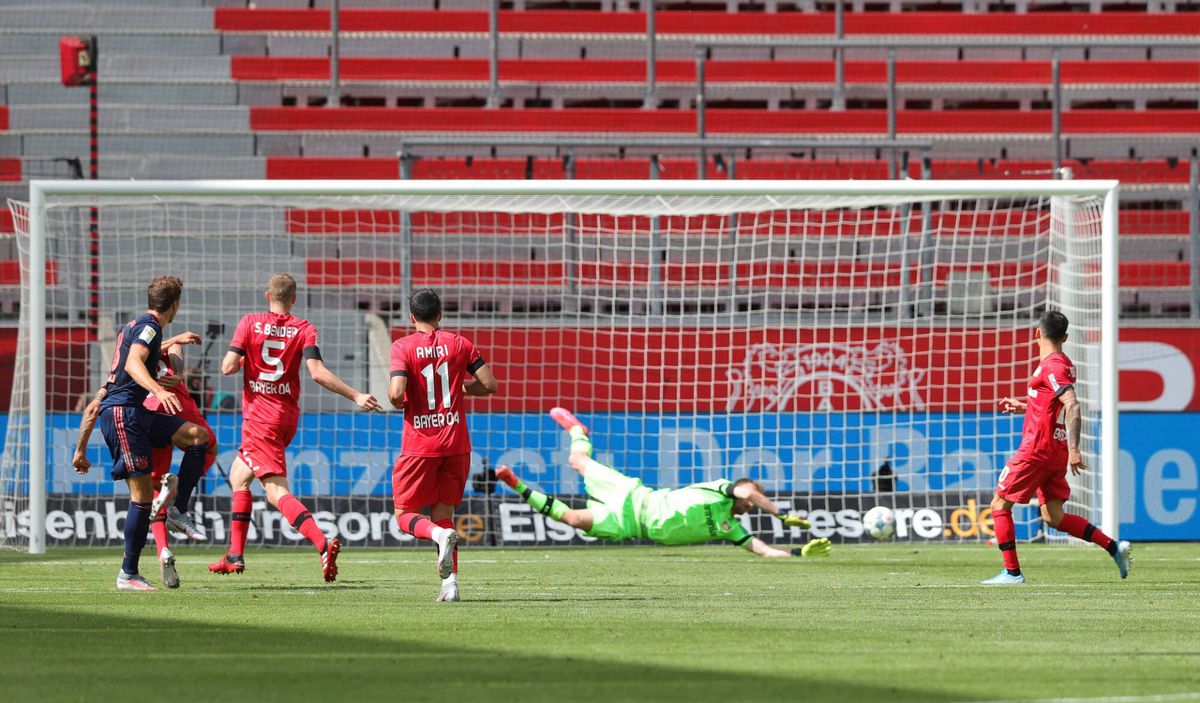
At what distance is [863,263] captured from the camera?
17.6 meters

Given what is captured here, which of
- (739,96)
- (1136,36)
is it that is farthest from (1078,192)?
(1136,36)

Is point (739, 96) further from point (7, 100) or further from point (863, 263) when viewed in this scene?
point (7, 100)

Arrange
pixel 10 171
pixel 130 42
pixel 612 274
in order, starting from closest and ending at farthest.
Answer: pixel 612 274
pixel 10 171
pixel 130 42

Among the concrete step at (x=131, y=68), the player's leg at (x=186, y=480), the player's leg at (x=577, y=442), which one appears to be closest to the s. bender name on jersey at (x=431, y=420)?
the player's leg at (x=186, y=480)

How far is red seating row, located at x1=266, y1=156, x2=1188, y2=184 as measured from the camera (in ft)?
65.2

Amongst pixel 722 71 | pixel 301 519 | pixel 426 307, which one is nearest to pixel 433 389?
pixel 426 307

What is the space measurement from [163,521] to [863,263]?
976 cm

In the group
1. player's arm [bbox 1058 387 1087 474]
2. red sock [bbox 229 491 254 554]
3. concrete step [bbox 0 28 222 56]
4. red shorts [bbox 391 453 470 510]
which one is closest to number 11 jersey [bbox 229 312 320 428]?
red sock [bbox 229 491 254 554]

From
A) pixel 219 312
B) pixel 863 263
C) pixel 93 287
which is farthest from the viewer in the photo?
pixel 863 263

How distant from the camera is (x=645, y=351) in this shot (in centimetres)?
1558

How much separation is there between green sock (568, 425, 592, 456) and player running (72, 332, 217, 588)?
287 centimetres

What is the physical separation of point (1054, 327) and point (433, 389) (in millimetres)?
4023

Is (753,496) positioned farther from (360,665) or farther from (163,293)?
(360,665)

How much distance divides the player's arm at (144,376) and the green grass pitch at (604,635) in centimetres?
105
